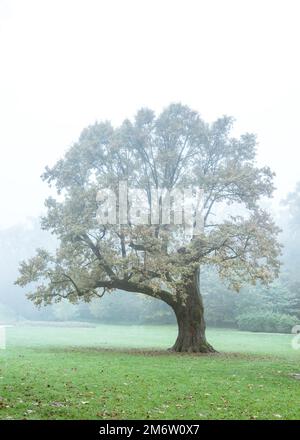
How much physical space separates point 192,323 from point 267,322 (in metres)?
31.2

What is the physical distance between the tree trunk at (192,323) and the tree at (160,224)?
0.18 feet

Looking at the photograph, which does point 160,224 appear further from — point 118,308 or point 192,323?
point 118,308

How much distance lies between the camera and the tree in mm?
25250

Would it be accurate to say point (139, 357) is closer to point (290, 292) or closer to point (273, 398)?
point (273, 398)

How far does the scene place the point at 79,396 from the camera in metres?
12.2

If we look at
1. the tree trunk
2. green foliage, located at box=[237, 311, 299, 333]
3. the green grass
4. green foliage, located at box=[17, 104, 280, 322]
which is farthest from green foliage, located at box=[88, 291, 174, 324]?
the green grass

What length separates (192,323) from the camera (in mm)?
27172

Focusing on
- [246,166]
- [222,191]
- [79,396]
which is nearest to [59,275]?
[222,191]

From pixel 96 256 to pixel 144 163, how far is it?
640 cm

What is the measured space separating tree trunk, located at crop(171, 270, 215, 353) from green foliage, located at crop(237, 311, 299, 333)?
29532mm

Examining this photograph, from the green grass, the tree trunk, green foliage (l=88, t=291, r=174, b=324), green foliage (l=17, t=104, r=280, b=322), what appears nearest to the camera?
the green grass

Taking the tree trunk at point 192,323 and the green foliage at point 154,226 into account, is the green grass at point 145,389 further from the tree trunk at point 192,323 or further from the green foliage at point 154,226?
the green foliage at point 154,226

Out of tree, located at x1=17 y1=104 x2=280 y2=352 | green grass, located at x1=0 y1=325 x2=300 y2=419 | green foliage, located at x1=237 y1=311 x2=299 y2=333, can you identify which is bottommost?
green foliage, located at x1=237 y1=311 x2=299 y2=333

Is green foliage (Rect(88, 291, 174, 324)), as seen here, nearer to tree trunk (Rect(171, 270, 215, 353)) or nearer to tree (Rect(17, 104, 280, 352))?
tree trunk (Rect(171, 270, 215, 353))
